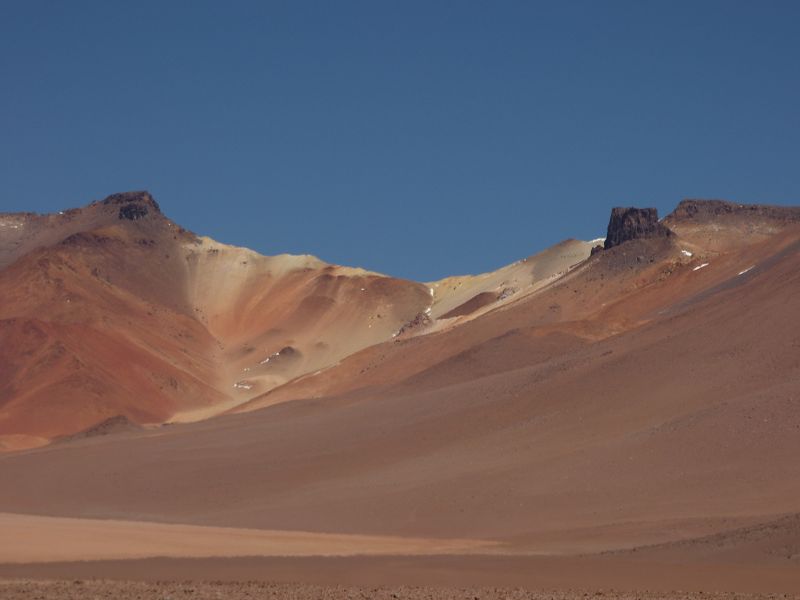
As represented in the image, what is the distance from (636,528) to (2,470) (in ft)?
136

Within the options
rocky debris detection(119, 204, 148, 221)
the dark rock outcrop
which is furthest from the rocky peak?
the dark rock outcrop

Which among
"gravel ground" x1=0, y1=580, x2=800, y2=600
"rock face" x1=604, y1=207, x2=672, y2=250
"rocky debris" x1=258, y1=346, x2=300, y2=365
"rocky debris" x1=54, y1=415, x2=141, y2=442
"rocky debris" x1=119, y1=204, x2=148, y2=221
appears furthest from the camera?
"rocky debris" x1=119, y1=204, x2=148, y2=221

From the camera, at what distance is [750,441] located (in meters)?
44.0

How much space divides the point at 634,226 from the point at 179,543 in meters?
82.3

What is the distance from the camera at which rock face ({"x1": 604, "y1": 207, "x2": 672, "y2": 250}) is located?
374 ft

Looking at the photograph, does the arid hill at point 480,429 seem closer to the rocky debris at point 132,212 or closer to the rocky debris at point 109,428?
the rocky debris at point 109,428

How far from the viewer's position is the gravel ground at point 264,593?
24.3 metres

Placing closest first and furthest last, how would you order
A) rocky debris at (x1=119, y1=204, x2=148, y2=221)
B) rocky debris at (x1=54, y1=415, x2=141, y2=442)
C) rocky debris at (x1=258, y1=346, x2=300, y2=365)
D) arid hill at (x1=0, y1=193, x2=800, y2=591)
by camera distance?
arid hill at (x1=0, y1=193, x2=800, y2=591) → rocky debris at (x1=54, y1=415, x2=141, y2=442) → rocky debris at (x1=258, y1=346, x2=300, y2=365) → rocky debris at (x1=119, y1=204, x2=148, y2=221)

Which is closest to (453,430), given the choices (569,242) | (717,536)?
(717,536)

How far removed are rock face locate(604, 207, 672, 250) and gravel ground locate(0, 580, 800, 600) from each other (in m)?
89.7

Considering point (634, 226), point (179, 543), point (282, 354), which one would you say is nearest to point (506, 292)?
point (634, 226)

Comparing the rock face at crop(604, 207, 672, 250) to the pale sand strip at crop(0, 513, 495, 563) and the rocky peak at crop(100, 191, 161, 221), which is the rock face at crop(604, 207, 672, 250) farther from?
the pale sand strip at crop(0, 513, 495, 563)

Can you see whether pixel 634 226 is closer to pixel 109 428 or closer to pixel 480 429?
pixel 109 428

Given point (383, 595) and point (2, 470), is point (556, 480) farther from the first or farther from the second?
point (2, 470)
